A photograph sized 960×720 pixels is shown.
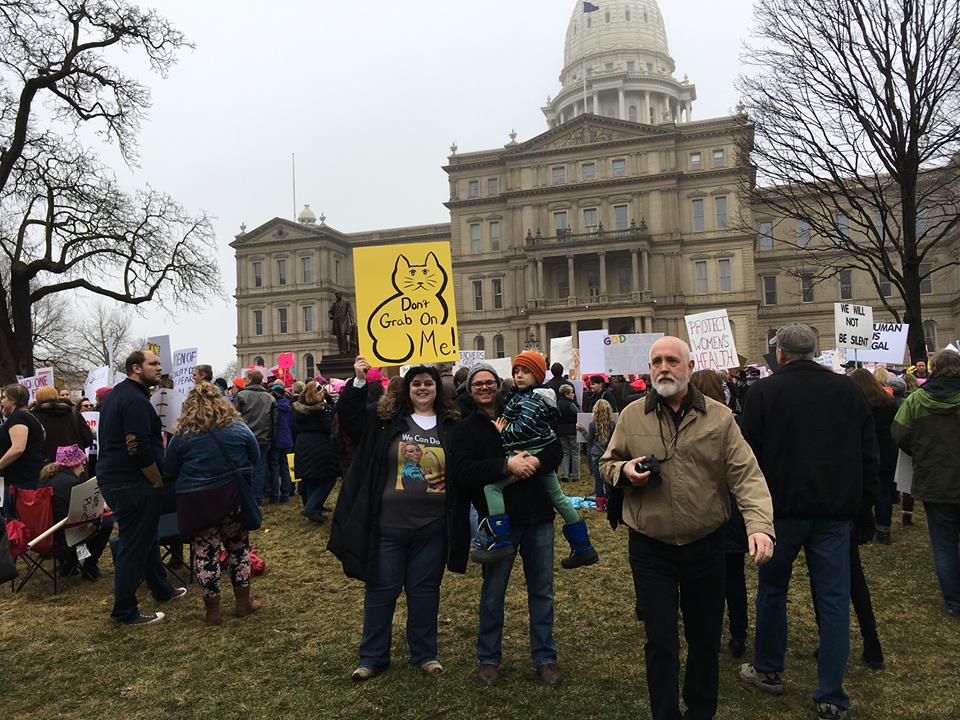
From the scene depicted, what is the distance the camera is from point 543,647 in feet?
14.4

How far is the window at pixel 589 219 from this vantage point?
5994cm

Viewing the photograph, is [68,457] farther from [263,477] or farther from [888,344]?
[888,344]

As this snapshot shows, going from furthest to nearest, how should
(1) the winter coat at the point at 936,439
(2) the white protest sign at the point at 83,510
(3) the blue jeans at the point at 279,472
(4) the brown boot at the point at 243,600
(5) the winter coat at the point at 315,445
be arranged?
(3) the blue jeans at the point at 279,472 < (5) the winter coat at the point at 315,445 < (2) the white protest sign at the point at 83,510 < (4) the brown boot at the point at 243,600 < (1) the winter coat at the point at 936,439

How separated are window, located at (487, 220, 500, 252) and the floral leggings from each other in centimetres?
5794

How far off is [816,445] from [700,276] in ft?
187

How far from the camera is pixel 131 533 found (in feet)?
18.8

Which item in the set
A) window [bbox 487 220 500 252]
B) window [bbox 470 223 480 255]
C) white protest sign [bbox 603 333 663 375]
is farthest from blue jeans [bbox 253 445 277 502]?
window [bbox 470 223 480 255]

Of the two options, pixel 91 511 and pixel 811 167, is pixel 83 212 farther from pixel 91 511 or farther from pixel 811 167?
pixel 811 167

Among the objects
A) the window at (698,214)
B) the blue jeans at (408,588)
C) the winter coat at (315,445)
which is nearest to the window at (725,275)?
the window at (698,214)

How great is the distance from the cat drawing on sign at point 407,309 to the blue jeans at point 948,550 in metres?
4.41

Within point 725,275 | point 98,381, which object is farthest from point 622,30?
point 98,381

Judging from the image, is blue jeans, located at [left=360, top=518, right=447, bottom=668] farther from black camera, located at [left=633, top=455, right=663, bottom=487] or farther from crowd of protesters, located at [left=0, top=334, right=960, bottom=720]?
black camera, located at [left=633, top=455, right=663, bottom=487]

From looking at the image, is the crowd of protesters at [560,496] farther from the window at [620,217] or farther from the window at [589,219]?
the window at [589,219]

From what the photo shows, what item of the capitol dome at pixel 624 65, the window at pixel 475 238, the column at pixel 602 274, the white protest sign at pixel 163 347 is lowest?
the white protest sign at pixel 163 347
